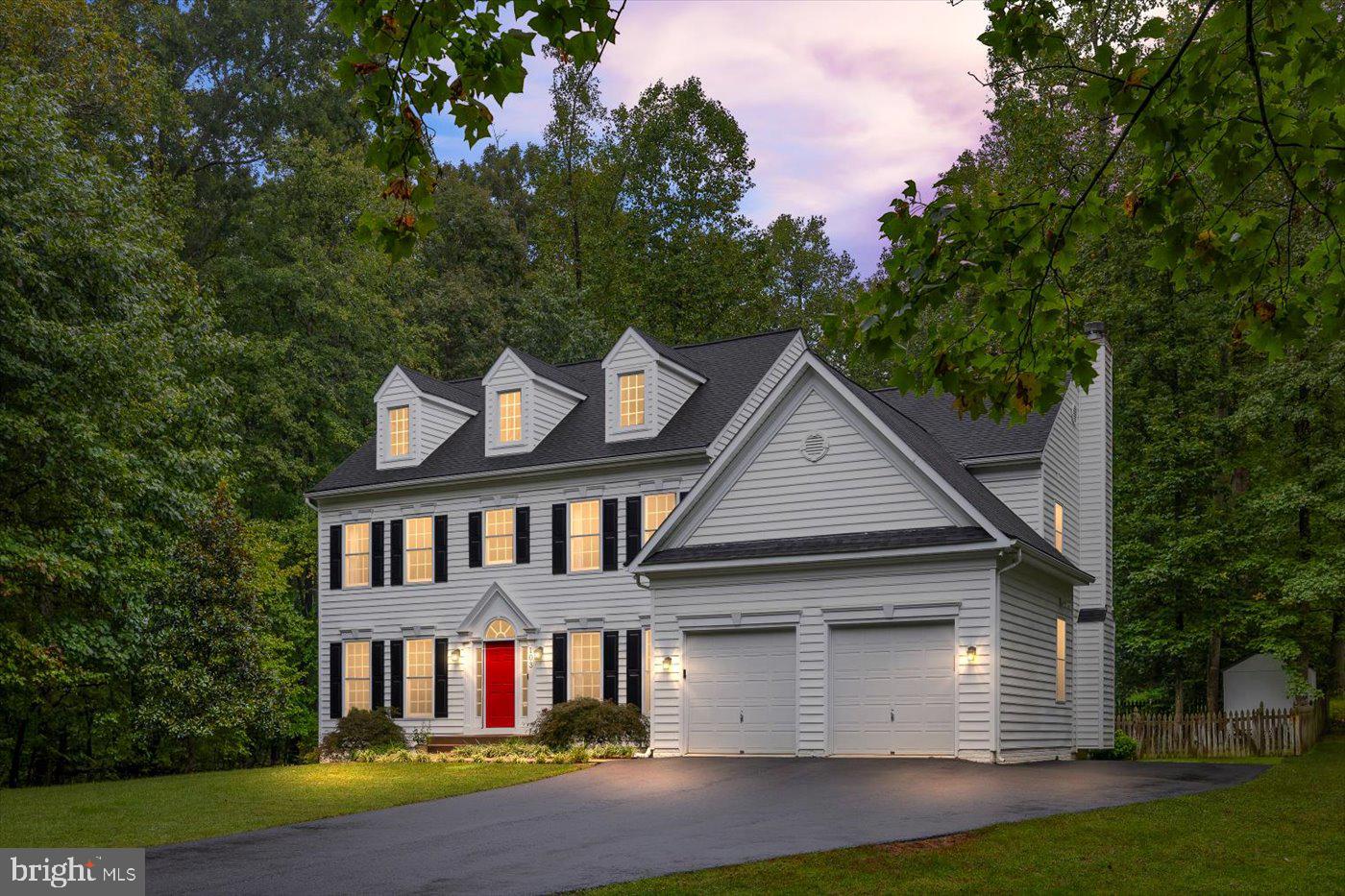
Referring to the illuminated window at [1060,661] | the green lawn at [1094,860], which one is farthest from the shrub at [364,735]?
the green lawn at [1094,860]

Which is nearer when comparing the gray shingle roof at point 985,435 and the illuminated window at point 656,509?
the gray shingle roof at point 985,435

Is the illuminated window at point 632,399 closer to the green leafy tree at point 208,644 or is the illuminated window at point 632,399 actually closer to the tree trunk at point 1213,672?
the green leafy tree at point 208,644

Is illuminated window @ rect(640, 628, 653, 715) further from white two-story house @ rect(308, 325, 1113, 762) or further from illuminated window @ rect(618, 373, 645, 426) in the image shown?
illuminated window @ rect(618, 373, 645, 426)

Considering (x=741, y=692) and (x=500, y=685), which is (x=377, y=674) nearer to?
(x=500, y=685)

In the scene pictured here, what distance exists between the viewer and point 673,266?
46281 millimetres

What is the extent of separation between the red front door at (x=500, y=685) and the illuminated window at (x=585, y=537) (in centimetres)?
270

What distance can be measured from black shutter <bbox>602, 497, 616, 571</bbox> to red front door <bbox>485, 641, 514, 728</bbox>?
131 inches

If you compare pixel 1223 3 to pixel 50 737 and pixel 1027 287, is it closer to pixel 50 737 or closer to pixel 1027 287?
pixel 1027 287

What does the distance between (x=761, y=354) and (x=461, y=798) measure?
1528 centimetres

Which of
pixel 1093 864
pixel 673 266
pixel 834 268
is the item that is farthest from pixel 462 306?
pixel 1093 864

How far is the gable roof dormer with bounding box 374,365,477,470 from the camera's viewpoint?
107 feet

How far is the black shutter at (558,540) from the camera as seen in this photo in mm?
29156

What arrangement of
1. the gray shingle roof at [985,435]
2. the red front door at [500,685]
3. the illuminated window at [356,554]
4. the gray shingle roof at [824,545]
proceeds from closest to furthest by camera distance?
the gray shingle roof at [824,545] → the gray shingle roof at [985,435] → the red front door at [500,685] → the illuminated window at [356,554]

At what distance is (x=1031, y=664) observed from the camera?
22.5 m
